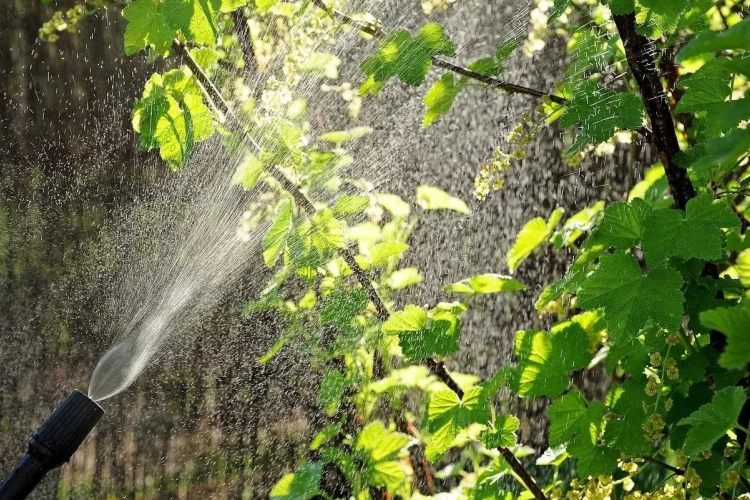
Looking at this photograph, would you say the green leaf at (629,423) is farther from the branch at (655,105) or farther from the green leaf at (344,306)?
the green leaf at (344,306)

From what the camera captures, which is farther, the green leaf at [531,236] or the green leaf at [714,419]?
the green leaf at [531,236]

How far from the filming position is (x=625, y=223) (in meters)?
0.75

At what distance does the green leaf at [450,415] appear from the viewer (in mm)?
907

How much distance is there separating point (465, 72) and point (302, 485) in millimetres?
628

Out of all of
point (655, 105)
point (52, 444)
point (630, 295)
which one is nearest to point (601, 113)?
point (655, 105)

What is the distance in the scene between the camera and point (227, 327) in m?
2.86

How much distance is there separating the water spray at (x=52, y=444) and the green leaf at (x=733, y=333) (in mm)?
630

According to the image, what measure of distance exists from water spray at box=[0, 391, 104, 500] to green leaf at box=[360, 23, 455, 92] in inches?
17.8

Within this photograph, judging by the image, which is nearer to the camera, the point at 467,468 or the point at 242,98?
the point at 242,98

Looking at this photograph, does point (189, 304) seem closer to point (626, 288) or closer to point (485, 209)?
point (485, 209)

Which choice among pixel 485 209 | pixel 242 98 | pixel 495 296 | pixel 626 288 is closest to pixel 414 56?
pixel 626 288

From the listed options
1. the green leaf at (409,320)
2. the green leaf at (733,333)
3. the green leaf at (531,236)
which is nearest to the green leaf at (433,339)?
the green leaf at (409,320)

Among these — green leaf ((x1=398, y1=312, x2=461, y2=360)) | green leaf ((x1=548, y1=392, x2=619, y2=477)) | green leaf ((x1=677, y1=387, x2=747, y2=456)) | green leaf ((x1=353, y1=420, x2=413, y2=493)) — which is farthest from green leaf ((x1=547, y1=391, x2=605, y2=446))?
green leaf ((x1=353, y1=420, x2=413, y2=493))

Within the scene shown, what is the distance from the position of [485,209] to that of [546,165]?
228 millimetres
